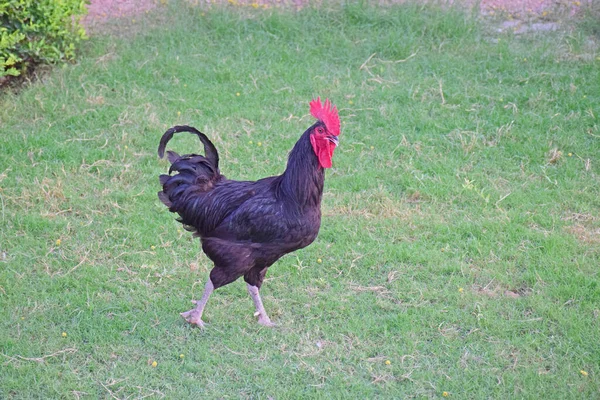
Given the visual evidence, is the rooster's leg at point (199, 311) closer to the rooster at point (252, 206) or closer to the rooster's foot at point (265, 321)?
the rooster at point (252, 206)

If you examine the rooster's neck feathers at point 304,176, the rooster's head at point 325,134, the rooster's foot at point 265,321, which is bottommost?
the rooster's foot at point 265,321

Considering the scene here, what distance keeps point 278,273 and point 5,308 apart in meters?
2.14

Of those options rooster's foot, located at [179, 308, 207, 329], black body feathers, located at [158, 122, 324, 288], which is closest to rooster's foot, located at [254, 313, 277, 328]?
black body feathers, located at [158, 122, 324, 288]

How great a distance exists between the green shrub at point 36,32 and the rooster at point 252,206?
360cm

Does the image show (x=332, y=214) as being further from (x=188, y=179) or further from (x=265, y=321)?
(x=188, y=179)

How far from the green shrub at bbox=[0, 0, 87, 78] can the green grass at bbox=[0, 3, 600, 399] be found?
0.32m

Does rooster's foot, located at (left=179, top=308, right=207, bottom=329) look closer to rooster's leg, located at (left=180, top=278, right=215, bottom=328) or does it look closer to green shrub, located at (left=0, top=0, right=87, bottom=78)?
rooster's leg, located at (left=180, top=278, right=215, bottom=328)

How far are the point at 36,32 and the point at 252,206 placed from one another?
475cm

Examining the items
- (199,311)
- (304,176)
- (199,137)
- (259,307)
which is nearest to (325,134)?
(304,176)

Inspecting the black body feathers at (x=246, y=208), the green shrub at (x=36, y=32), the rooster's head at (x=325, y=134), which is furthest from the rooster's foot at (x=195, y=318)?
the green shrub at (x=36, y=32)

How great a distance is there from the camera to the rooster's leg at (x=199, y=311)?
545cm

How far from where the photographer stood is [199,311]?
5.48 m

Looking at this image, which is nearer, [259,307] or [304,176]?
[304,176]

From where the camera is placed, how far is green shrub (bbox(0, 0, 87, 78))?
8.06 metres
